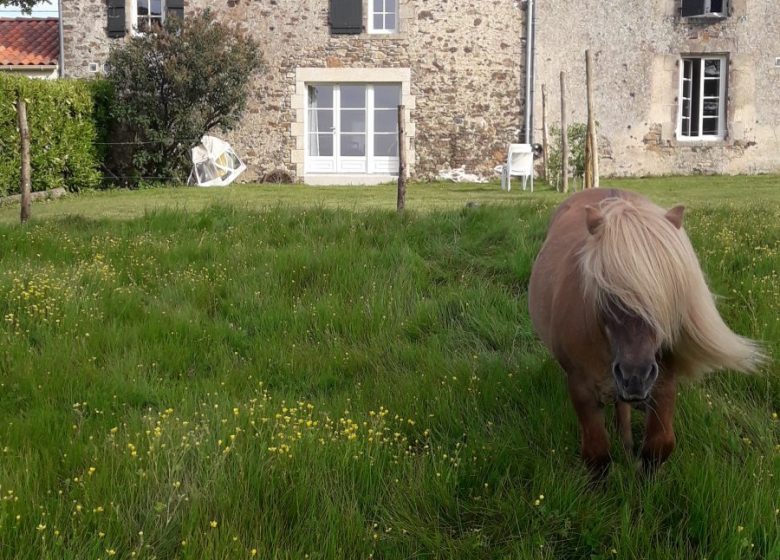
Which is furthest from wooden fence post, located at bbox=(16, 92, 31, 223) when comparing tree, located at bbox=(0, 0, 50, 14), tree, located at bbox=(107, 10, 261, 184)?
→ tree, located at bbox=(0, 0, 50, 14)

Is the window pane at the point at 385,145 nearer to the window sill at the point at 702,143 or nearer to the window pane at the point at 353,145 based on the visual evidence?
the window pane at the point at 353,145

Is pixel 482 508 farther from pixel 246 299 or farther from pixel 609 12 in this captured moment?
pixel 609 12

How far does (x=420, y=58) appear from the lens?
17.9m

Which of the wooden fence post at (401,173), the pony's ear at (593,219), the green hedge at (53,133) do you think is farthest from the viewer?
the green hedge at (53,133)

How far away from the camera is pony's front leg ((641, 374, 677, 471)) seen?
3162 mm

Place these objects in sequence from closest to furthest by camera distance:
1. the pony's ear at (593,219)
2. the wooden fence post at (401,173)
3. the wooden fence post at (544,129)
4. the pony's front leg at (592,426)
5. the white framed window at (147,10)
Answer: the pony's ear at (593,219) → the pony's front leg at (592,426) → the wooden fence post at (401,173) → the wooden fence post at (544,129) → the white framed window at (147,10)

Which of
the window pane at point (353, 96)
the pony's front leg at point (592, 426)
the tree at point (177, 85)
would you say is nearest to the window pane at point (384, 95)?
the window pane at point (353, 96)

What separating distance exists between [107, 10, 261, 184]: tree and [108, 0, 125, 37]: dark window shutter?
5.16 feet

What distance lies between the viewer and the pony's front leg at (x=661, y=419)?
3.16 m

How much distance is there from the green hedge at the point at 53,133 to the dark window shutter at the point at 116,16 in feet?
6.75

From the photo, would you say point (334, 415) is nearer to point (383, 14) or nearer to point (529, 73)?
point (529, 73)

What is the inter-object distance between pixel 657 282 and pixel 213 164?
15.1 m

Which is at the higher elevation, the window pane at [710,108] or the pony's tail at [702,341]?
the window pane at [710,108]

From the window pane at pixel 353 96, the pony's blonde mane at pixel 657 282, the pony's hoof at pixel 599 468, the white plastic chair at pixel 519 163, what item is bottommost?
the pony's hoof at pixel 599 468
